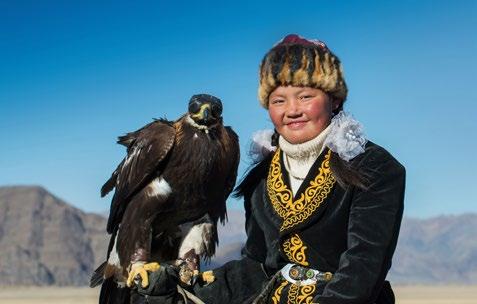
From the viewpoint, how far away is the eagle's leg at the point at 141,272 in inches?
148

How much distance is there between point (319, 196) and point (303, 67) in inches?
22.5

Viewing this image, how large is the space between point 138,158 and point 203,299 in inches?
31.2

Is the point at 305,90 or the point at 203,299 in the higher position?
the point at 305,90

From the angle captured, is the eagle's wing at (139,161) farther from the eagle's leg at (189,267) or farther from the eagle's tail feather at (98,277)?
the eagle's leg at (189,267)

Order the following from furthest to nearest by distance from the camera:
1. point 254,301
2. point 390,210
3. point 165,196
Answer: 1. point 165,196
2. point 254,301
3. point 390,210

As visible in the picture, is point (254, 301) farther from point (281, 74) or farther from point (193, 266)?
point (281, 74)

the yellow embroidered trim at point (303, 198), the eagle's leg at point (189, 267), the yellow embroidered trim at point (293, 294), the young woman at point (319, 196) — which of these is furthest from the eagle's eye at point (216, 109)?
the yellow embroidered trim at point (293, 294)

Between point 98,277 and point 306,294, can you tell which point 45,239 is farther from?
point 306,294

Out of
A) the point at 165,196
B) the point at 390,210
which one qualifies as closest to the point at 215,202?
the point at 165,196

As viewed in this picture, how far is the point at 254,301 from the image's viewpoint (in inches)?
144

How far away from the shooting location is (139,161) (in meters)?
4.10

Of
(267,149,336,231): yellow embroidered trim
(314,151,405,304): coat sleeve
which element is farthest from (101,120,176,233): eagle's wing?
(314,151,405,304): coat sleeve

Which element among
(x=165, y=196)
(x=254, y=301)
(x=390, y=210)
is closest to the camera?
(x=390, y=210)

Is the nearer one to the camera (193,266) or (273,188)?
(273,188)
